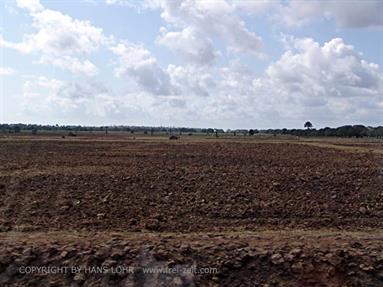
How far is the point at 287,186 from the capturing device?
1645cm

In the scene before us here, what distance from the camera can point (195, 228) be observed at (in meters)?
11.1

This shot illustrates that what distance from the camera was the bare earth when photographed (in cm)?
852

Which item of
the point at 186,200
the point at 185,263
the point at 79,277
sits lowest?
the point at 79,277

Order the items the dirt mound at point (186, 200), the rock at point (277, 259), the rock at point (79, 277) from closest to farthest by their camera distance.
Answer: the rock at point (79, 277)
the rock at point (277, 259)
the dirt mound at point (186, 200)

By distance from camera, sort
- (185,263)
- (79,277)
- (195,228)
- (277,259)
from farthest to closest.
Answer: (195,228) → (277,259) → (185,263) → (79,277)

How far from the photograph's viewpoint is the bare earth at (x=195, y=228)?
8.52 metres

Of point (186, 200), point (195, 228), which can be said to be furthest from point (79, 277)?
point (186, 200)

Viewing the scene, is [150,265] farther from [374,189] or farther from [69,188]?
[374,189]

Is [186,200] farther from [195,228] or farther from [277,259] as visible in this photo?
[277,259]

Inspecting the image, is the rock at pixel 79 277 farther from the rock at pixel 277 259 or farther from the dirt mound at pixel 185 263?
the rock at pixel 277 259

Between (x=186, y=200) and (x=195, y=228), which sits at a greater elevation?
(x=186, y=200)

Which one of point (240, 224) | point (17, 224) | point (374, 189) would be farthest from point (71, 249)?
point (374, 189)

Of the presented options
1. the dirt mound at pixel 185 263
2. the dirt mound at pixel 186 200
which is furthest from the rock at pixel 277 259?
the dirt mound at pixel 186 200

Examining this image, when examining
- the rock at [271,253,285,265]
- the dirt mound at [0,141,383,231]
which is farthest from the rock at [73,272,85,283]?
the rock at [271,253,285,265]
